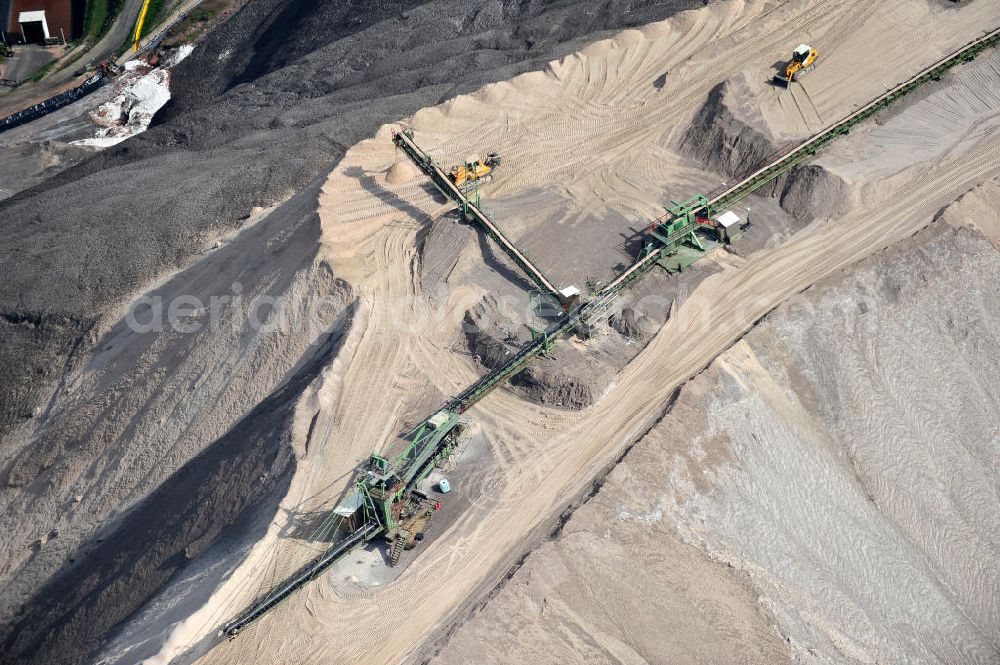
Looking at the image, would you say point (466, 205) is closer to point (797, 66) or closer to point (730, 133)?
point (730, 133)

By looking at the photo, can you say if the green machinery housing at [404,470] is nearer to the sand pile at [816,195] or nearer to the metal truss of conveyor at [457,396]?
the metal truss of conveyor at [457,396]

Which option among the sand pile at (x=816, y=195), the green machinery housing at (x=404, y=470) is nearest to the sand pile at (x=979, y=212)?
the sand pile at (x=816, y=195)

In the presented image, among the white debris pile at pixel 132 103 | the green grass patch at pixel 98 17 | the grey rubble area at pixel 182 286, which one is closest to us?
the grey rubble area at pixel 182 286

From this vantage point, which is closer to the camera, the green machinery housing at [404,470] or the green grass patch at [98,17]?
the green machinery housing at [404,470]

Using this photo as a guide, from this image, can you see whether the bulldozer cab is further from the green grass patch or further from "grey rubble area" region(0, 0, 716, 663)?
the green grass patch

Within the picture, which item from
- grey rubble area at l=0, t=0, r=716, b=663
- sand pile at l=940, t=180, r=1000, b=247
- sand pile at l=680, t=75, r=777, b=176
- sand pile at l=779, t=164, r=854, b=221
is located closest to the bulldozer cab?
grey rubble area at l=0, t=0, r=716, b=663

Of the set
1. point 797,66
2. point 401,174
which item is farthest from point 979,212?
point 401,174
